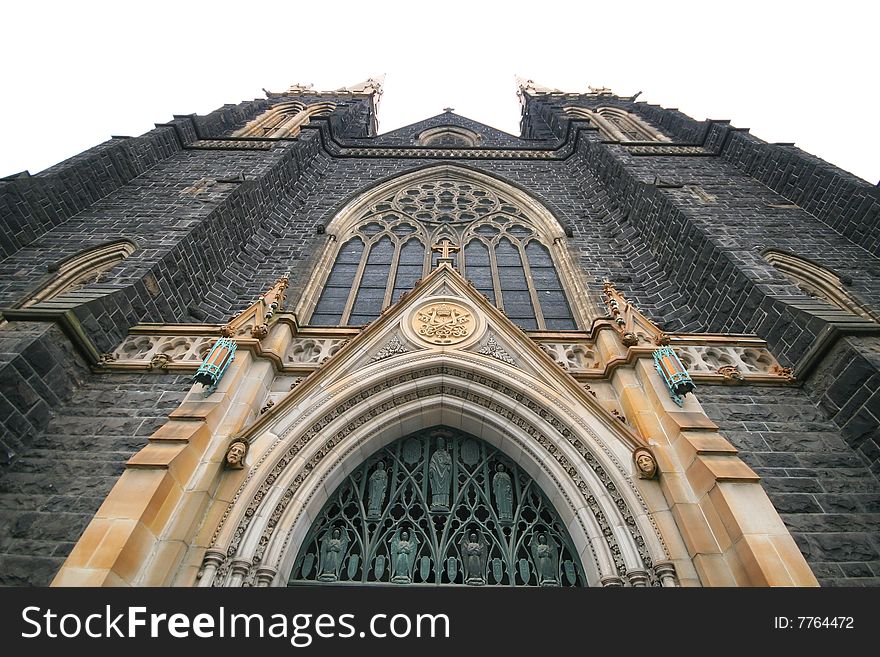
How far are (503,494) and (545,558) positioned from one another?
0.81 metres

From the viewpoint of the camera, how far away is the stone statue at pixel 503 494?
5.23 meters

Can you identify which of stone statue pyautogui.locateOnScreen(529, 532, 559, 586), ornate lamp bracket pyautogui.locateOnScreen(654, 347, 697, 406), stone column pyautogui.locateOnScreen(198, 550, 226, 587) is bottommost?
stone column pyautogui.locateOnScreen(198, 550, 226, 587)

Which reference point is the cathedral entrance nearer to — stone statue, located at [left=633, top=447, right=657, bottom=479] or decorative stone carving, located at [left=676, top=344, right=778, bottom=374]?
stone statue, located at [left=633, top=447, right=657, bottom=479]

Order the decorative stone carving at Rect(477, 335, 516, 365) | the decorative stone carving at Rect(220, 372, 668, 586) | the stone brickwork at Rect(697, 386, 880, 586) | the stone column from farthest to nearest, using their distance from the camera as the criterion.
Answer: the decorative stone carving at Rect(477, 335, 516, 365)
the decorative stone carving at Rect(220, 372, 668, 586)
the stone brickwork at Rect(697, 386, 880, 586)
the stone column

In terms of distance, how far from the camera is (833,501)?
472 cm

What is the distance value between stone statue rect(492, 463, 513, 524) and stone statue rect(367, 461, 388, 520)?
4.20 feet

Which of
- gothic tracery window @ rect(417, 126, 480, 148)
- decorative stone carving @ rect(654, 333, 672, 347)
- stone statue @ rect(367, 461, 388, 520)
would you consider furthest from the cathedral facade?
gothic tracery window @ rect(417, 126, 480, 148)

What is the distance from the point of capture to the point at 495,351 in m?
6.30

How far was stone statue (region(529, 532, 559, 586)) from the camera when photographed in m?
4.70

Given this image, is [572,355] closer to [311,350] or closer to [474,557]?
[474,557]

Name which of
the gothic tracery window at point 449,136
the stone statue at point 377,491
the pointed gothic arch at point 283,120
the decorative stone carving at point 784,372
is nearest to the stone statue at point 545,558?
the stone statue at point 377,491

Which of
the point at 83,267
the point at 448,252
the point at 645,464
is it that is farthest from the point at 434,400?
the point at 83,267
